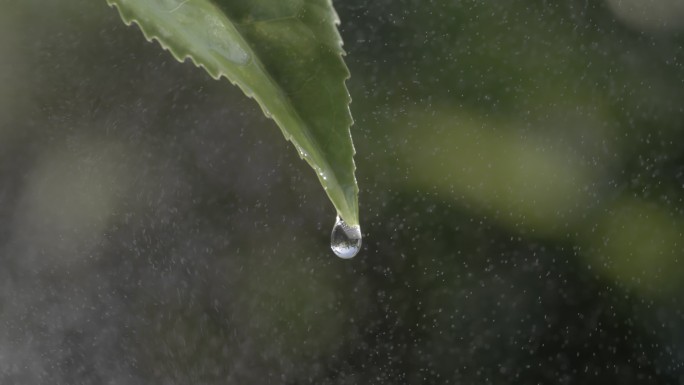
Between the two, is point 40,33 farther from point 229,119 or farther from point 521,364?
point 521,364

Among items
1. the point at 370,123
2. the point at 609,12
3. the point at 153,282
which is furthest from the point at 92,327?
the point at 609,12

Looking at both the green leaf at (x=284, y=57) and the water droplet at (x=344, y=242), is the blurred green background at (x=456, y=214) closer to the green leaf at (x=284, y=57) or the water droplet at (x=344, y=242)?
the water droplet at (x=344, y=242)

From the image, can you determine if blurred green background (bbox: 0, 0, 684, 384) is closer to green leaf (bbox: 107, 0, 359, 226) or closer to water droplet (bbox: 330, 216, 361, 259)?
water droplet (bbox: 330, 216, 361, 259)

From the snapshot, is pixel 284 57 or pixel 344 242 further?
pixel 344 242

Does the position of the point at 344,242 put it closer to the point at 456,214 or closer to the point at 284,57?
the point at 456,214

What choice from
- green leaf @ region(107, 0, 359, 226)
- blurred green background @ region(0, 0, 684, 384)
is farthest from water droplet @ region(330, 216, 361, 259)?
green leaf @ region(107, 0, 359, 226)

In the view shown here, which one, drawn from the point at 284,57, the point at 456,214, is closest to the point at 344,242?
the point at 456,214
